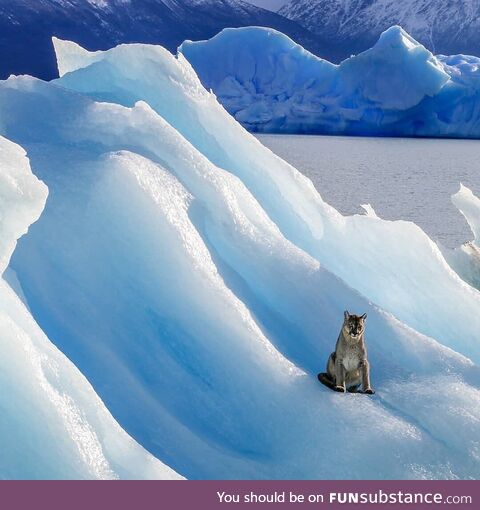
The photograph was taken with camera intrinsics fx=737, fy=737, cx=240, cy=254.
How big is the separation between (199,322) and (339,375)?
0.95m

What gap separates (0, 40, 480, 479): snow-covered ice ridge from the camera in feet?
14.1

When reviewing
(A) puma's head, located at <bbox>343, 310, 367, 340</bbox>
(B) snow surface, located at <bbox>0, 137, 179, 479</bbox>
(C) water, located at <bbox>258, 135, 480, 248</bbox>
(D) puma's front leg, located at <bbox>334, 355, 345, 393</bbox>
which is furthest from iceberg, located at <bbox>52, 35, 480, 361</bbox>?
(C) water, located at <bbox>258, 135, 480, 248</bbox>

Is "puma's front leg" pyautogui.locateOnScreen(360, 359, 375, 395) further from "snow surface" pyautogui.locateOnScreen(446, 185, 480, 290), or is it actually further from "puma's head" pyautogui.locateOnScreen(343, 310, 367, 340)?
"snow surface" pyautogui.locateOnScreen(446, 185, 480, 290)

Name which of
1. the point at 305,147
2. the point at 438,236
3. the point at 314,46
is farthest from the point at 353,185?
the point at 314,46

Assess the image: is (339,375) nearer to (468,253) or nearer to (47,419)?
(47,419)

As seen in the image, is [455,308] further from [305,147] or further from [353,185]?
[305,147]

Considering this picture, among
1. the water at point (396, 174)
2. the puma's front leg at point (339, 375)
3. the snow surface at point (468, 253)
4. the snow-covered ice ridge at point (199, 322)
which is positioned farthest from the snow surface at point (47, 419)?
the water at point (396, 174)

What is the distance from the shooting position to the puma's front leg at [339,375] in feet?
15.2

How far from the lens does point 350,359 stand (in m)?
4.61

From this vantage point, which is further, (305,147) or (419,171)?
(305,147)

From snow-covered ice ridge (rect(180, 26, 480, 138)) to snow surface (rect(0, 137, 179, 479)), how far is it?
3508 cm

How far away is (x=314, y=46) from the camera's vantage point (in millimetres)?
180500

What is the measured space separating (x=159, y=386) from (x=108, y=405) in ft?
1.18

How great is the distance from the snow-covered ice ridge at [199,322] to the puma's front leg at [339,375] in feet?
0.19
